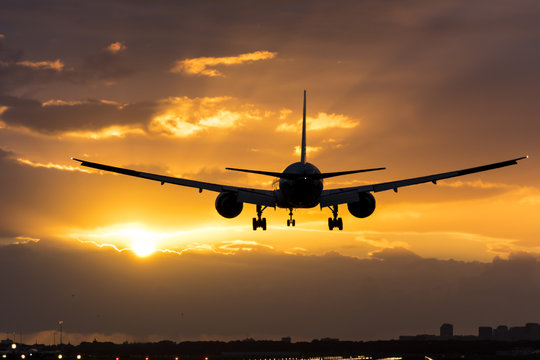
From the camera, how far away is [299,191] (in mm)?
73312

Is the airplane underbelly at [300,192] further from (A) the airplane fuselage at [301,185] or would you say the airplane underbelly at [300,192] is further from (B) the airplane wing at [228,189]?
(B) the airplane wing at [228,189]

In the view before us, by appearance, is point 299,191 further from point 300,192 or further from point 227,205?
point 227,205

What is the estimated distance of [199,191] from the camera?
78562 millimetres

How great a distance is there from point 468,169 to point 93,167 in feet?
134

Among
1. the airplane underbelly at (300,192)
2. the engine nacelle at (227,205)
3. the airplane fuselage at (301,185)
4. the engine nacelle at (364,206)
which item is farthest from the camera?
the engine nacelle at (364,206)

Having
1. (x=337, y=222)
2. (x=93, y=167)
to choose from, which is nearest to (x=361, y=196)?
(x=337, y=222)

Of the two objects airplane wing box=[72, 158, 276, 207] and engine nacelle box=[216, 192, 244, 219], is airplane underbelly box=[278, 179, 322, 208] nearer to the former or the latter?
airplane wing box=[72, 158, 276, 207]

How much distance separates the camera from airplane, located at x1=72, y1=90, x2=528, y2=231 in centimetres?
7294

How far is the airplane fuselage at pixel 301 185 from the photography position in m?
72.9

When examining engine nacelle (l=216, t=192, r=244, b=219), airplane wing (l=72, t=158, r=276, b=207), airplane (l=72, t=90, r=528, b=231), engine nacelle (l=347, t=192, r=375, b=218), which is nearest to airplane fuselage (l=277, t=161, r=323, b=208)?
airplane (l=72, t=90, r=528, b=231)

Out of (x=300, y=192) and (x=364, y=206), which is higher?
(x=364, y=206)

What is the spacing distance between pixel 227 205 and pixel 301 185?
11686mm

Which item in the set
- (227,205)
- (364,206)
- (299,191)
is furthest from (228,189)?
(364,206)

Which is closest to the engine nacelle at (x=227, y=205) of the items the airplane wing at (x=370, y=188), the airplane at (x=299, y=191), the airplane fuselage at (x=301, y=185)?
the airplane at (x=299, y=191)
